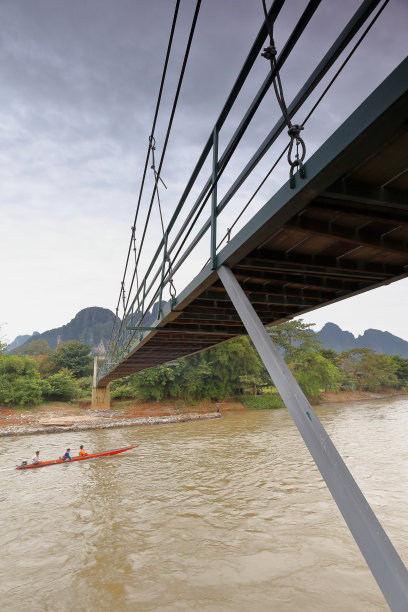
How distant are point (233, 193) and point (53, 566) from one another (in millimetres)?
6621

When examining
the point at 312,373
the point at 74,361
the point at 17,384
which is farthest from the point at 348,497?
the point at 74,361

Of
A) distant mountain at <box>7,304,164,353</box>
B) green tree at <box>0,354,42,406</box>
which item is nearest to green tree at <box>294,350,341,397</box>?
green tree at <box>0,354,42,406</box>

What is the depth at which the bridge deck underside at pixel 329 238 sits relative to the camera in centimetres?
223

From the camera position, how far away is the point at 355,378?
48.8 meters

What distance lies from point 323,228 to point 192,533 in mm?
6514

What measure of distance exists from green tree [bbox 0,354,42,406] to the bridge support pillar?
4.38 meters

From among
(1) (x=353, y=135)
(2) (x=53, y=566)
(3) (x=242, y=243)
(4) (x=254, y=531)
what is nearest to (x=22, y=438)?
(2) (x=53, y=566)

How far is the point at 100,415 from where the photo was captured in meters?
26.8

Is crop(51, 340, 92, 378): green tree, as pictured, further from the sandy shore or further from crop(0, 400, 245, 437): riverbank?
the sandy shore

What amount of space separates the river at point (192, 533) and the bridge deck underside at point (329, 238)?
4112 mm

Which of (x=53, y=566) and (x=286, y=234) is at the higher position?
(x=286, y=234)

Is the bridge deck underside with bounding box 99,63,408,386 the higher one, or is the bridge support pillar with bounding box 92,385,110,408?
the bridge deck underside with bounding box 99,63,408,386

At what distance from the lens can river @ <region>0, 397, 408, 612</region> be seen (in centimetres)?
494

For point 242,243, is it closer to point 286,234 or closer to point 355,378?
point 286,234
